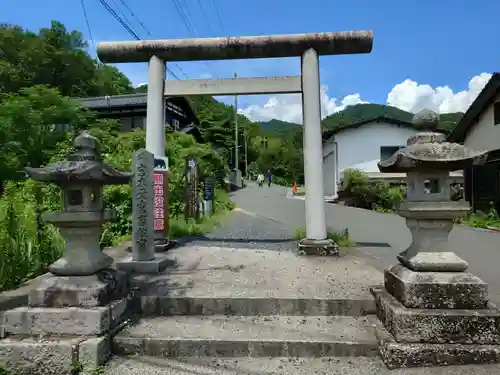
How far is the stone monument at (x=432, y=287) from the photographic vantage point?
335 centimetres

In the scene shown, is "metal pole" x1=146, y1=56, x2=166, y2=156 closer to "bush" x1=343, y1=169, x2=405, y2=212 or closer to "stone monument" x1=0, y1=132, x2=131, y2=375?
"stone monument" x1=0, y1=132, x2=131, y2=375

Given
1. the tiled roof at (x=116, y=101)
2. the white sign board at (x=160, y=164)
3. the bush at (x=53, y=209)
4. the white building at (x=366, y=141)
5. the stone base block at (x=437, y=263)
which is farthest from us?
the white building at (x=366, y=141)

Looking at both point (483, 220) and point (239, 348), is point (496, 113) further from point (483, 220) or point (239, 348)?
point (239, 348)

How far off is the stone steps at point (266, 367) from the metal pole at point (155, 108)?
4.77 metres

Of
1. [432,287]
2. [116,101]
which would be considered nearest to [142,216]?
[432,287]

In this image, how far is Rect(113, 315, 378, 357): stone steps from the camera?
11.8 ft

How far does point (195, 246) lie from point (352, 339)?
5096 mm

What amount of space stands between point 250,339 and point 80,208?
2.33m

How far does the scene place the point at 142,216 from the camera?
5902 millimetres

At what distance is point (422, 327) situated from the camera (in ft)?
11.2

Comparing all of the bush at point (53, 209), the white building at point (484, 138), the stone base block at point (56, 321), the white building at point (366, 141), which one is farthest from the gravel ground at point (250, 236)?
the white building at point (366, 141)

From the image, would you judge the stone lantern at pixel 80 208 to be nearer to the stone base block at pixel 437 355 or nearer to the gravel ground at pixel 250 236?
the stone base block at pixel 437 355

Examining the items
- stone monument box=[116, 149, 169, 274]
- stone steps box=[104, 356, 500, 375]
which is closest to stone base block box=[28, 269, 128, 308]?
stone steps box=[104, 356, 500, 375]

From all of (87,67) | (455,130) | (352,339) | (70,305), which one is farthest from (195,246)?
(87,67)
